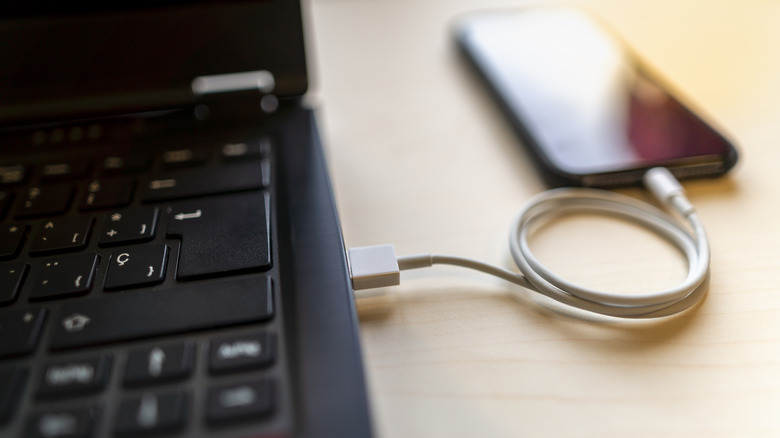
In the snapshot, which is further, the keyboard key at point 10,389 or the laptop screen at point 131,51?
the laptop screen at point 131,51

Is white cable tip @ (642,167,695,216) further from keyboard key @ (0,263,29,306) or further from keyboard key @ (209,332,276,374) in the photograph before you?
keyboard key @ (0,263,29,306)

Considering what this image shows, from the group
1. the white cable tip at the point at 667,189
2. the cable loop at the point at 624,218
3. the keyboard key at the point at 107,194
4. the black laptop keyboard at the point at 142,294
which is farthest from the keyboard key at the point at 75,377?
the white cable tip at the point at 667,189

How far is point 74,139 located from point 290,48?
17 cm

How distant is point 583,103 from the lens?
0.45 meters

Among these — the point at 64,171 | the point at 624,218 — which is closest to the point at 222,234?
the point at 64,171

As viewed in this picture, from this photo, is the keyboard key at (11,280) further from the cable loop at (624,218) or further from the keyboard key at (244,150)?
the cable loop at (624,218)

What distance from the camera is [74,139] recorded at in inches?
14.9

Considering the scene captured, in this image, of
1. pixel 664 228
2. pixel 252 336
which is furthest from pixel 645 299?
pixel 252 336

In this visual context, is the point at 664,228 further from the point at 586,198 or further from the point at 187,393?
the point at 187,393

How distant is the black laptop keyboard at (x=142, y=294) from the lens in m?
0.21

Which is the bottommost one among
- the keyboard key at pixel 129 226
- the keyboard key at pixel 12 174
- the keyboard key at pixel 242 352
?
the keyboard key at pixel 242 352

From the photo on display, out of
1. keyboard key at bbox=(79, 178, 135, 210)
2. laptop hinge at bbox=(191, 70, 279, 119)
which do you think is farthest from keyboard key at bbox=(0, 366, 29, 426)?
laptop hinge at bbox=(191, 70, 279, 119)

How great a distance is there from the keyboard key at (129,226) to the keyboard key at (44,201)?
36 mm

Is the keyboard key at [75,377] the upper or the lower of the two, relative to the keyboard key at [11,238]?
lower
